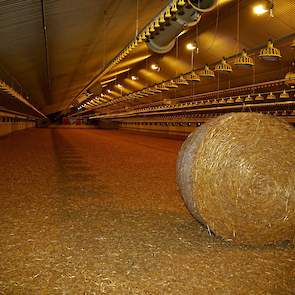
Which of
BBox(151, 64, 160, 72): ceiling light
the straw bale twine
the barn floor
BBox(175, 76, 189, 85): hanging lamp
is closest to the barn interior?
the barn floor

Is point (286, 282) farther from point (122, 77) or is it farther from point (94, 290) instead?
point (122, 77)

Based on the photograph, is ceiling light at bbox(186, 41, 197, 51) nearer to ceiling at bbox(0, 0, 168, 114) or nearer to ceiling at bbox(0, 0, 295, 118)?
ceiling at bbox(0, 0, 295, 118)

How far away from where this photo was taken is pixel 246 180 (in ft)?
11.9

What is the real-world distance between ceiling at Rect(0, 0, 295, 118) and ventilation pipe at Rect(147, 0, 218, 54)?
50cm

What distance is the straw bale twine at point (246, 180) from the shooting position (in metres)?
3.61

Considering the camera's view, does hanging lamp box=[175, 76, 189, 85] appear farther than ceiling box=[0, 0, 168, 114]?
Yes

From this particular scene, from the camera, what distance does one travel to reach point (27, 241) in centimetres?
368

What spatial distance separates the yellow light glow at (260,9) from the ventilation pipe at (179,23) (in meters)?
5.94

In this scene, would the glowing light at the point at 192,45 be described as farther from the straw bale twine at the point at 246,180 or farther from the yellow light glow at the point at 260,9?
the straw bale twine at the point at 246,180

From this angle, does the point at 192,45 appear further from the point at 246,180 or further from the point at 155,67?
the point at 246,180

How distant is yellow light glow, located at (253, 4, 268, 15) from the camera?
1269cm

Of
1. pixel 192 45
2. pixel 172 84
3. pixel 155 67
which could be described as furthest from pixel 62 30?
pixel 155 67

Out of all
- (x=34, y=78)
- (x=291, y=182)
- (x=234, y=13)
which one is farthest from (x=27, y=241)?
(x=34, y=78)

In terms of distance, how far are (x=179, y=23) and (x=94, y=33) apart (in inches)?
170
